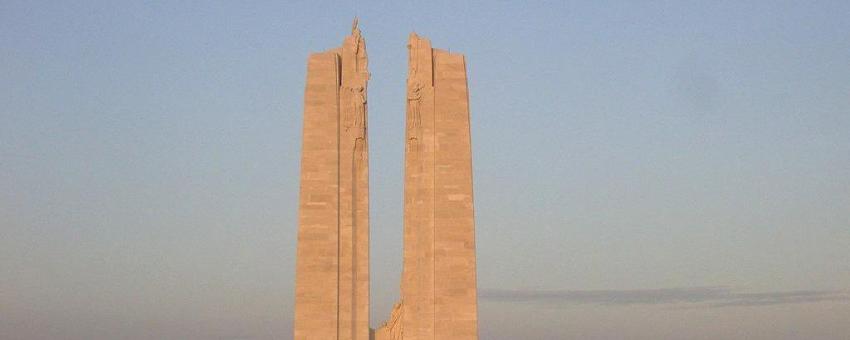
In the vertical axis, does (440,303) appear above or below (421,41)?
below

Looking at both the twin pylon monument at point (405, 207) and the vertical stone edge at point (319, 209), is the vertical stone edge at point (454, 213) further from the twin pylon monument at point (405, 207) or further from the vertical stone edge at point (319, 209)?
the vertical stone edge at point (319, 209)

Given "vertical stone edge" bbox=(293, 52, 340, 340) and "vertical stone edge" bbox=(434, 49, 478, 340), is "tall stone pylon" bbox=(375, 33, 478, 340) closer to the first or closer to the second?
"vertical stone edge" bbox=(434, 49, 478, 340)

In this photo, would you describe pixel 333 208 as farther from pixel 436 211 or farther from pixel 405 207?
pixel 436 211

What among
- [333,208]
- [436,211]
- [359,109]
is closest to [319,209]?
[333,208]

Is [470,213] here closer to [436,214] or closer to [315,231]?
[436,214]

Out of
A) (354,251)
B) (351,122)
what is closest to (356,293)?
(354,251)

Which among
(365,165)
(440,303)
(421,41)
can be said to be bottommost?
(440,303)
